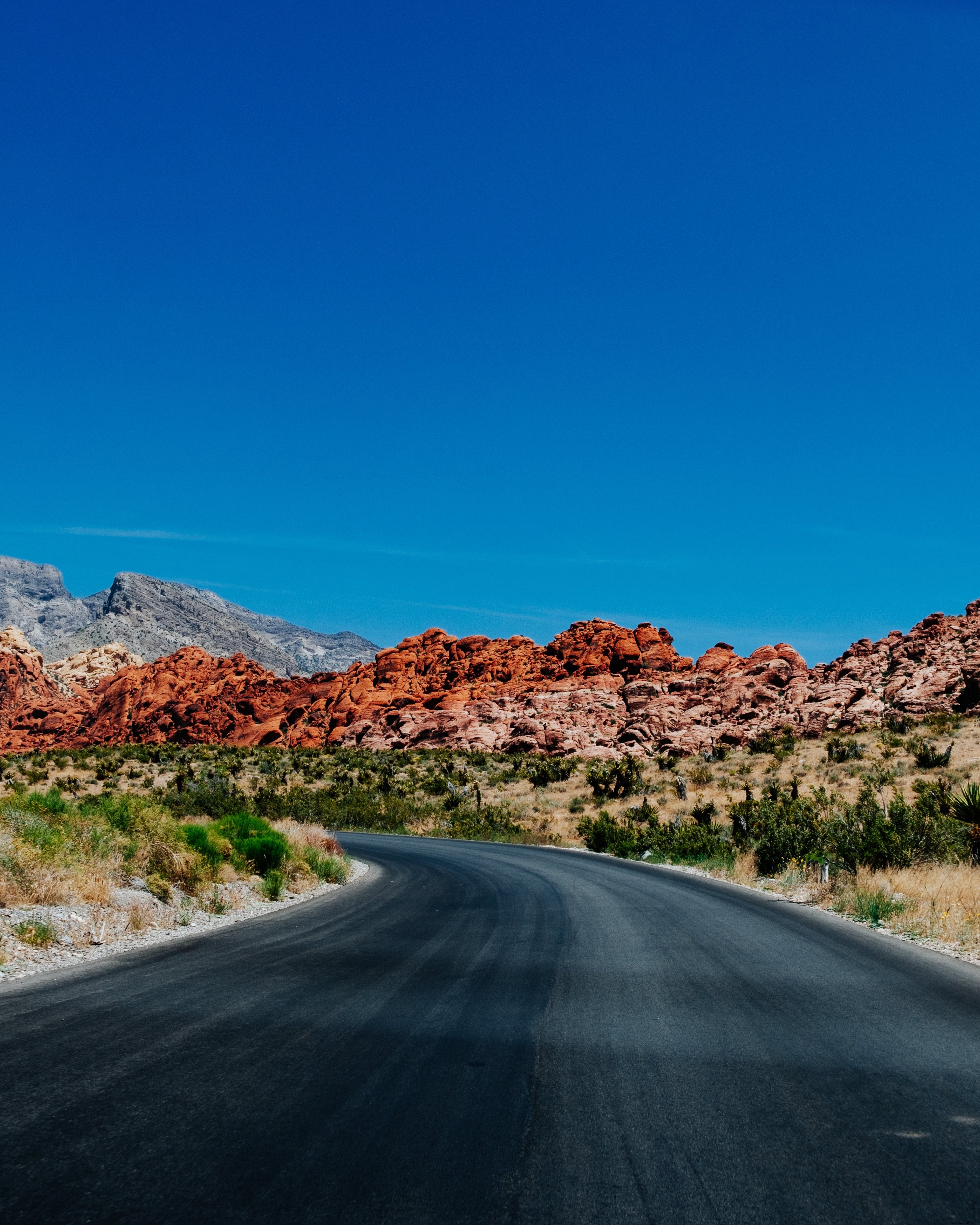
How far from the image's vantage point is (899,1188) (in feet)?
11.7

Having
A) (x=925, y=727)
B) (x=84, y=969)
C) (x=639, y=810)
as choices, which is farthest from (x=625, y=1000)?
(x=925, y=727)

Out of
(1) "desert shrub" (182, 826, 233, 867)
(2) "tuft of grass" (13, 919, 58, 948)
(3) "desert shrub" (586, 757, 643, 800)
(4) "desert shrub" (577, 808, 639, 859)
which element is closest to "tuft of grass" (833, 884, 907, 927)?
(1) "desert shrub" (182, 826, 233, 867)

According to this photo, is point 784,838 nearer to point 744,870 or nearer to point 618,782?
point 744,870

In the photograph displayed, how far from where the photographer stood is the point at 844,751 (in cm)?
4678

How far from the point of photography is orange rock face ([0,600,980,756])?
2603 inches

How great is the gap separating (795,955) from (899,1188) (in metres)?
6.44

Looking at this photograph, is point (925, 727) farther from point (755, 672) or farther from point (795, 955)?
point (795, 955)

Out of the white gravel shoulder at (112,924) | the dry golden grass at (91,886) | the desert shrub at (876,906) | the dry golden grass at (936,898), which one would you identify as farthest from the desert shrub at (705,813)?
the dry golden grass at (91,886)

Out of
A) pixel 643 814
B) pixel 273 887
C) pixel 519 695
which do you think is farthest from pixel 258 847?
pixel 519 695

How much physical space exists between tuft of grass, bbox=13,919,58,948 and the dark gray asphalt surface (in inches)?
33.0

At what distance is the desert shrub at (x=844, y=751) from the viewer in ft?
150

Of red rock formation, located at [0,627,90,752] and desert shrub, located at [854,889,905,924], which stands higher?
red rock formation, located at [0,627,90,752]

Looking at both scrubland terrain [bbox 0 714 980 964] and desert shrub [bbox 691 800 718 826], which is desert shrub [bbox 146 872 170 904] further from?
desert shrub [bbox 691 800 718 826]

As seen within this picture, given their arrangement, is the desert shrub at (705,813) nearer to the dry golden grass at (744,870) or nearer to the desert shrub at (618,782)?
the dry golden grass at (744,870)
